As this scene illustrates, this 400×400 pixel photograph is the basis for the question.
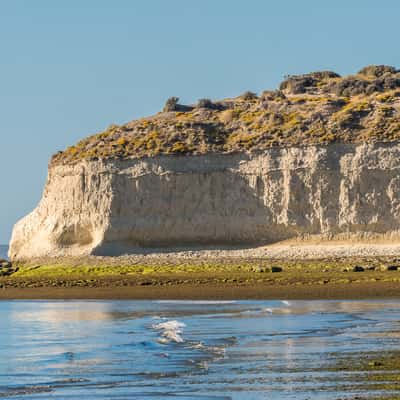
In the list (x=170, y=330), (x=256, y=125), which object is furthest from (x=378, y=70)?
(x=170, y=330)

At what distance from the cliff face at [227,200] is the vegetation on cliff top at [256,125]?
0.63 meters

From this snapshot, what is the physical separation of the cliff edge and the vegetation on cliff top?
82 millimetres

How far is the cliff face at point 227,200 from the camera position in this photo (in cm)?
5541

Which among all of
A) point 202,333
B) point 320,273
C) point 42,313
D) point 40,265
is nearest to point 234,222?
point 40,265

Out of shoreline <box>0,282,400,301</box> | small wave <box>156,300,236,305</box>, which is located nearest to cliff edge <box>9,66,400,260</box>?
shoreline <box>0,282,400,301</box>

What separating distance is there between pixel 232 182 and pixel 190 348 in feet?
130

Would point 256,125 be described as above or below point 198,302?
above

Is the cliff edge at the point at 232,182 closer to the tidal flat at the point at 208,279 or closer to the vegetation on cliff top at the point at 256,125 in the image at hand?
the vegetation on cliff top at the point at 256,125

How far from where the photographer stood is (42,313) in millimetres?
27406

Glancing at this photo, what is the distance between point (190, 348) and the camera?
18250 mm

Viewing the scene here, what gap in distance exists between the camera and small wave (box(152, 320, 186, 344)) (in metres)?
19.7

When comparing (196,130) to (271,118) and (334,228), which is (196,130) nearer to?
(271,118)

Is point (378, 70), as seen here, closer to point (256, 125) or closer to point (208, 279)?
point (256, 125)

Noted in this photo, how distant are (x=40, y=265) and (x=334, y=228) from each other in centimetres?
1579
